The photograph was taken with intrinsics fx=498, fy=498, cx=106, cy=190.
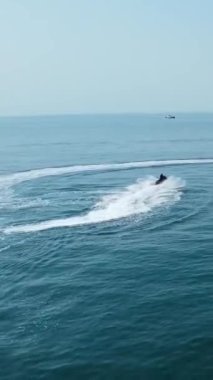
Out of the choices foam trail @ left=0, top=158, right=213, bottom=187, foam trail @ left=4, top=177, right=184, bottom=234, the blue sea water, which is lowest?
the blue sea water

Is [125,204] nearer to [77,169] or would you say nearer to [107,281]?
[107,281]

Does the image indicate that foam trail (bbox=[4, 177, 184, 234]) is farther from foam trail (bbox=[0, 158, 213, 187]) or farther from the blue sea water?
foam trail (bbox=[0, 158, 213, 187])

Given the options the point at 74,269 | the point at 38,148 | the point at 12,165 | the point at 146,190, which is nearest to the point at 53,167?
the point at 12,165

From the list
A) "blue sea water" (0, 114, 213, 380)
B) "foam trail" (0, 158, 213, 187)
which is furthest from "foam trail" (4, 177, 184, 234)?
"foam trail" (0, 158, 213, 187)

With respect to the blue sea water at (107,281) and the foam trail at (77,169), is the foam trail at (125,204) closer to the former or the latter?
the blue sea water at (107,281)

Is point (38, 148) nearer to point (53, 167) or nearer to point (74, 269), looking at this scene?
point (53, 167)

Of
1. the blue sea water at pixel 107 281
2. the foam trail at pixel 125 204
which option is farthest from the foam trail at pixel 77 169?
the foam trail at pixel 125 204

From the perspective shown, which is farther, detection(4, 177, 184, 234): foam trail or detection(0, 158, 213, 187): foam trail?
detection(0, 158, 213, 187): foam trail
